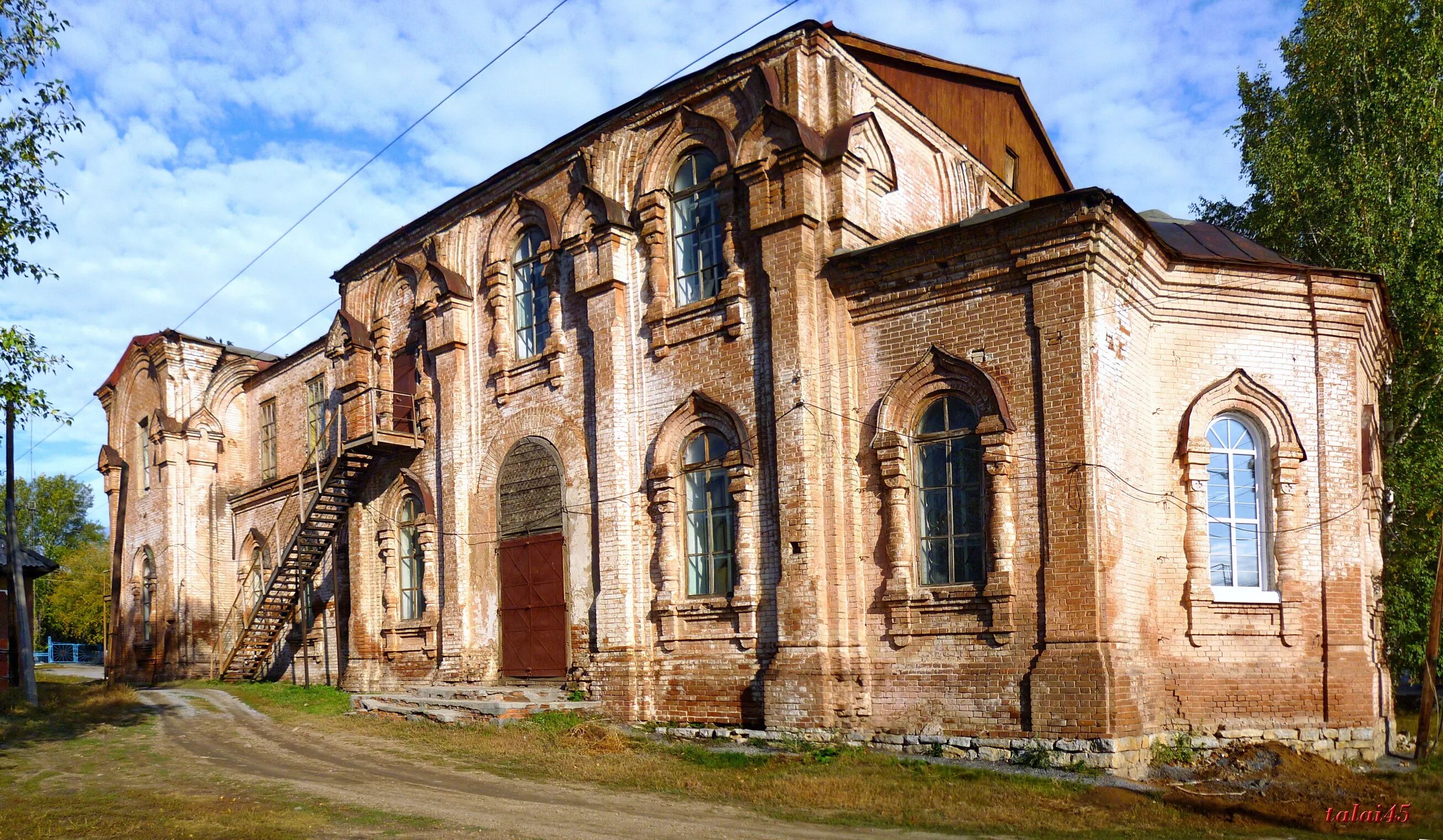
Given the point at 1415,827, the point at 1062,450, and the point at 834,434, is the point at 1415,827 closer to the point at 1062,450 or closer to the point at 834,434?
the point at 1062,450

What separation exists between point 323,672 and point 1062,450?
51.4 ft

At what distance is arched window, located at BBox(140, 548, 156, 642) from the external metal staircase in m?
3.81

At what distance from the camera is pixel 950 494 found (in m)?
12.3

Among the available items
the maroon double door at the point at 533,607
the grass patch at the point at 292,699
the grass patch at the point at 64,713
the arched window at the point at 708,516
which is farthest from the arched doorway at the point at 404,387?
the arched window at the point at 708,516

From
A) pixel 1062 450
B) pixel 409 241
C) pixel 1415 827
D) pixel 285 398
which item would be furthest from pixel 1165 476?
pixel 285 398

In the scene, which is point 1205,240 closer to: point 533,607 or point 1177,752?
point 1177,752

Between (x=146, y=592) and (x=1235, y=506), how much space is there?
25117 millimetres

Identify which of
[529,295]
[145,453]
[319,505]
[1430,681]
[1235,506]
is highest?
[529,295]

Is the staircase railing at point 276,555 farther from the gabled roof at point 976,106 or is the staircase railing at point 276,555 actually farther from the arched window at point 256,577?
the gabled roof at point 976,106

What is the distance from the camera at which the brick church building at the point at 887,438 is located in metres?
11.5

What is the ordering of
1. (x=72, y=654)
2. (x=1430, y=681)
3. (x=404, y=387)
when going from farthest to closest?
1. (x=72, y=654)
2. (x=404, y=387)
3. (x=1430, y=681)

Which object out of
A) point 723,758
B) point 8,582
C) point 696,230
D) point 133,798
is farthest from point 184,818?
point 8,582

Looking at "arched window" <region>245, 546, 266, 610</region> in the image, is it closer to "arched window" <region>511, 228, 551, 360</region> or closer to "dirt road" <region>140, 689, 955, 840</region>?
"dirt road" <region>140, 689, 955, 840</region>

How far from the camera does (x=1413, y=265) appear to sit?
17.3m
